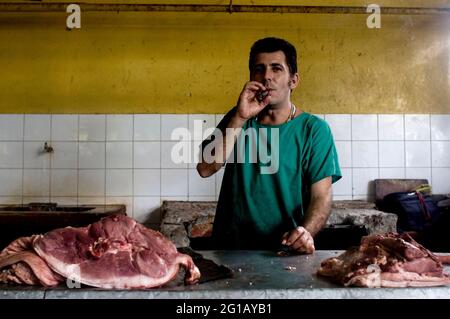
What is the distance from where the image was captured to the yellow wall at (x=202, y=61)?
4.71m

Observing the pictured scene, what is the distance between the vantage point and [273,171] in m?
2.64

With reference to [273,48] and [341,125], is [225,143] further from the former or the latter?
[341,125]

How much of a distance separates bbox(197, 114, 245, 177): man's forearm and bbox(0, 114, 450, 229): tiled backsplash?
2127 mm

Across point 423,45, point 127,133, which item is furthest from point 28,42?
point 423,45

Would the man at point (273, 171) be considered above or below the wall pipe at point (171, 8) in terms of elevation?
below

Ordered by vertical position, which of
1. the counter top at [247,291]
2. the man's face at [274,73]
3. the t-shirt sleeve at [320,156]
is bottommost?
the counter top at [247,291]

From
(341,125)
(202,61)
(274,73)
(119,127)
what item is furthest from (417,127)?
(119,127)

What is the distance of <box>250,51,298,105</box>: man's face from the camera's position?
263cm

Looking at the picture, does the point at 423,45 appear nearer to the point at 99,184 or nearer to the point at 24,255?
the point at 99,184

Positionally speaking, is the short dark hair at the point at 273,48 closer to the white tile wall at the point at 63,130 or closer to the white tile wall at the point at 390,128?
the white tile wall at the point at 390,128

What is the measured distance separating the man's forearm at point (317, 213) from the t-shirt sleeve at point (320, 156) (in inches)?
4.6

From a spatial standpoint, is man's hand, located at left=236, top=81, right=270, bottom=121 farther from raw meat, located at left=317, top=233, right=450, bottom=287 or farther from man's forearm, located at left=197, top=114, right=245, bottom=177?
raw meat, located at left=317, top=233, right=450, bottom=287

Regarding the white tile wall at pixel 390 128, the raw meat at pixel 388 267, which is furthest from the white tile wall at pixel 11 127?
the raw meat at pixel 388 267
